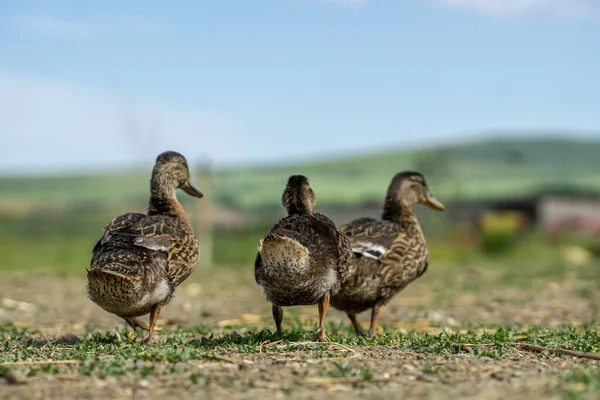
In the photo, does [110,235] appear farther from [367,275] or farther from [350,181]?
[350,181]

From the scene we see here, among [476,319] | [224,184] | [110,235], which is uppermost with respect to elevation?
[224,184]

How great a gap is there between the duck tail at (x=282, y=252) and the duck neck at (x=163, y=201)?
208 centimetres

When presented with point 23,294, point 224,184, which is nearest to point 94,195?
point 224,184

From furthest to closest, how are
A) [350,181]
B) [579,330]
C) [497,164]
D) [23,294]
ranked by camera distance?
[497,164], [350,181], [23,294], [579,330]

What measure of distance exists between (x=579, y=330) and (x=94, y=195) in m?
53.5

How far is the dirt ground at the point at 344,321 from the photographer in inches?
230

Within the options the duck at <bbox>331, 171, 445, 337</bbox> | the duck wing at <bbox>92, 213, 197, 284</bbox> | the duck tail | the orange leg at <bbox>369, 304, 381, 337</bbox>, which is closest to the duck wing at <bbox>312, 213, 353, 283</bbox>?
the duck at <bbox>331, 171, 445, 337</bbox>

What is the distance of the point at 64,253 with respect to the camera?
32.5m

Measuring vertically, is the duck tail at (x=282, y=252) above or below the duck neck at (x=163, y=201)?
below

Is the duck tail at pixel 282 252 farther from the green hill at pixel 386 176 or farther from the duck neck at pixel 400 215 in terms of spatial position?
the green hill at pixel 386 176

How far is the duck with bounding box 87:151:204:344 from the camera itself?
8.14 meters

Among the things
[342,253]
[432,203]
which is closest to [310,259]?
[342,253]

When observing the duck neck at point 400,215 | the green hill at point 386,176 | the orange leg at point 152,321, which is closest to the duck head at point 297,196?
the orange leg at point 152,321

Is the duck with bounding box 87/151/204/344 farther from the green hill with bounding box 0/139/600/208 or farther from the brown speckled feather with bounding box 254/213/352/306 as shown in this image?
the green hill with bounding box 0/139/600/208
